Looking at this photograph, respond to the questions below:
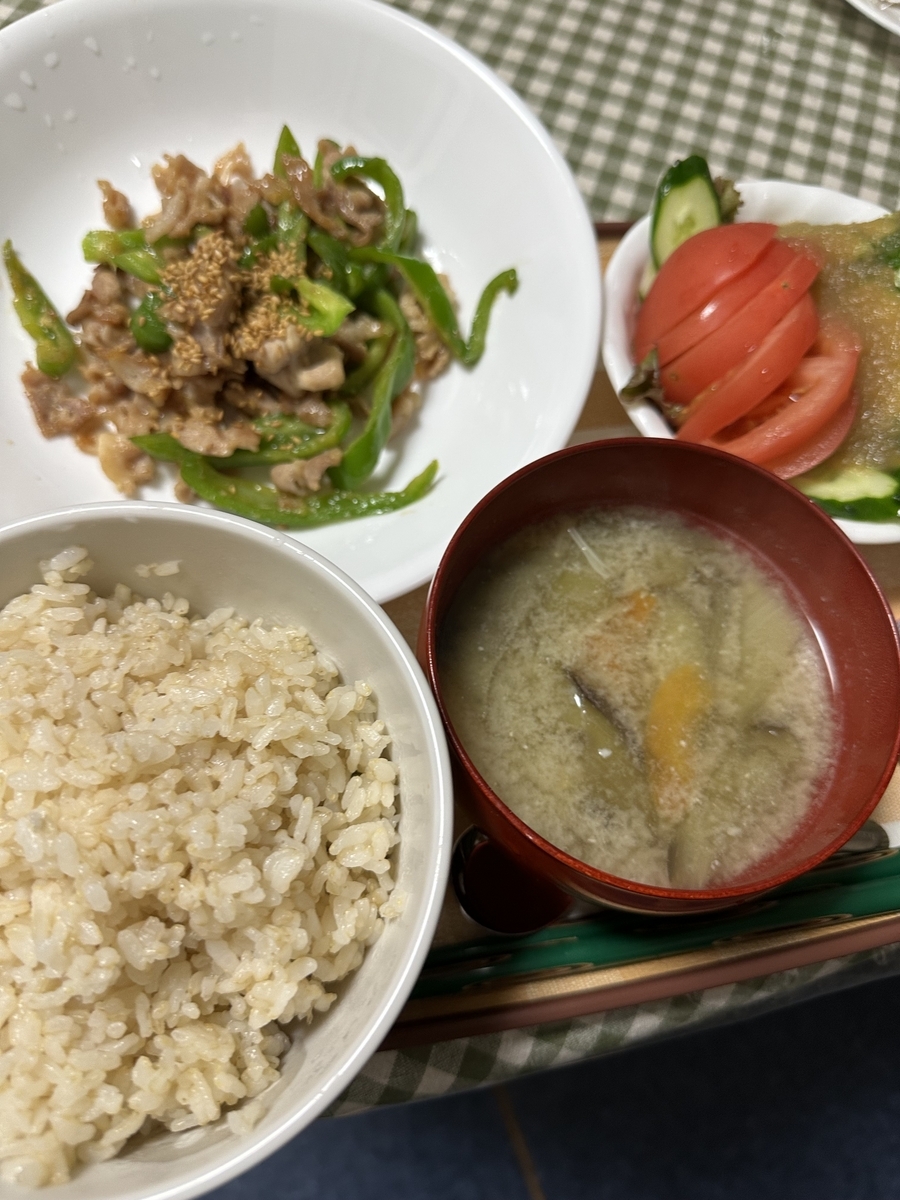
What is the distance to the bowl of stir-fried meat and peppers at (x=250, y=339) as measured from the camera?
52.9 inches

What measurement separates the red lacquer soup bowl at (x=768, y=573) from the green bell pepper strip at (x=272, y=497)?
0.31m

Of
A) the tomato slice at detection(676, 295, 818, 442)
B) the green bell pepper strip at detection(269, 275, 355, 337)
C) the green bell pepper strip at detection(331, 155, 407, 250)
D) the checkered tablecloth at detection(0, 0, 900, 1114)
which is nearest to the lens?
the tomato slice at detection(676, 295, 818, 442)

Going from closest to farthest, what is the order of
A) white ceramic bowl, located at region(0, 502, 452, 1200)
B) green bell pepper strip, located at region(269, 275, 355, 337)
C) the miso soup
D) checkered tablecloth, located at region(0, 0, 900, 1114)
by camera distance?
white ceramic bowl, located at region(0, 502, 452, 1200)
the miso soup
green bell pepper strip, located at region(269, 275, 355, 337)
checkered tablecloth, located at region(0, 0, 900, 1114)

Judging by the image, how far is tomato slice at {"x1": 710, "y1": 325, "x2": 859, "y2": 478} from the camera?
4.13ft

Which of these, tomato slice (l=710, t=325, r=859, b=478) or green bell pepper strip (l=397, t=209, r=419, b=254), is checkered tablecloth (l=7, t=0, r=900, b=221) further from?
tomato slice (l=710, t=325, r=859, b=478)

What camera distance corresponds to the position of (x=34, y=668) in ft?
2.72

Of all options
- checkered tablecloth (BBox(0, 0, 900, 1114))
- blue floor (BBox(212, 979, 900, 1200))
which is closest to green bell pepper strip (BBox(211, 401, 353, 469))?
checkered tablecloth (BBox(0, 0, 900, 1114))

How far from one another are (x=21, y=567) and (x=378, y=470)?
69cm

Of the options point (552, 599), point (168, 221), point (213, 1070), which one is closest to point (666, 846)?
point (552, 599)

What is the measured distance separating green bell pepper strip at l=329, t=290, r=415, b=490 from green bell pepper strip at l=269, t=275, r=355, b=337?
91mm

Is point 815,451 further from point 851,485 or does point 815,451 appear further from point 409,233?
point 409,233

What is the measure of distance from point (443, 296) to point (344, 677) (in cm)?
82

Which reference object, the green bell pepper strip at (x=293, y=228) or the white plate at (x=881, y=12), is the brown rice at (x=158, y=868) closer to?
the green bell pepper strip at (x=293, y=228)

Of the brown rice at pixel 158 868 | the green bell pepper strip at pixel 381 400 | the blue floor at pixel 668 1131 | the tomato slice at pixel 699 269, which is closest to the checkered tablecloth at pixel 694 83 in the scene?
the tomato slice at pixel 699 269
